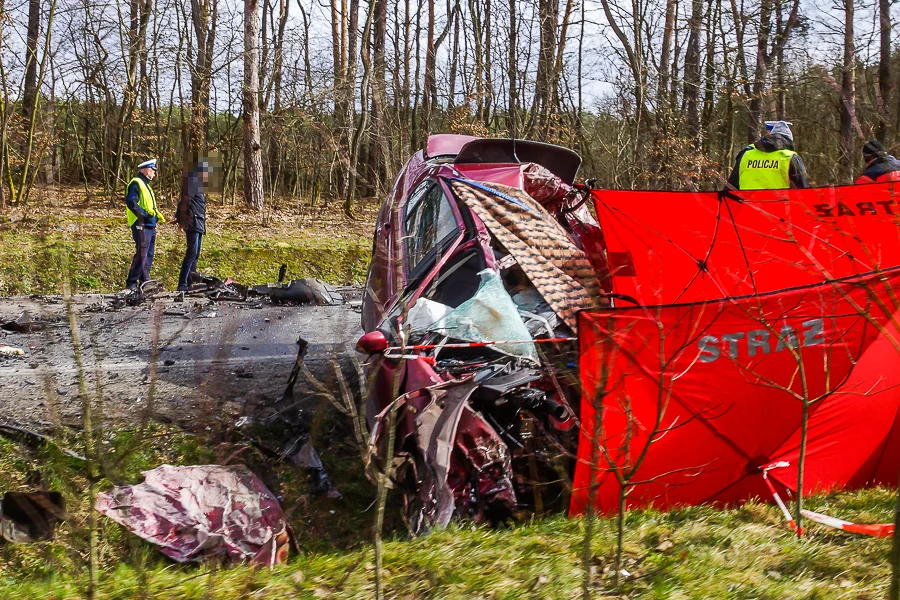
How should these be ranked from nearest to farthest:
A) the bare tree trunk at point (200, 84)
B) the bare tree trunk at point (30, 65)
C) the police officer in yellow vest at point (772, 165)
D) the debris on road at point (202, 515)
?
1. the debris on road at point (202, 515)
2. the police officer in yellow vest at point (772, 165)
3. the bare tree trunk at point (30, 65)
4. the bare tree trunk at point (200, 84)

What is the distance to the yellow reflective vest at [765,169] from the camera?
7.16 metres

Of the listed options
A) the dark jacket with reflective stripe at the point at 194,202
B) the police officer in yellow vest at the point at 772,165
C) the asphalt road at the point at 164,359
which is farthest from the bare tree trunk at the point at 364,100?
the police officer in yellow vest at the point at 772,165

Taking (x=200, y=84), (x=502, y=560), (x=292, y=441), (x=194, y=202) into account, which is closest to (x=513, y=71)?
(x=200, y=84)

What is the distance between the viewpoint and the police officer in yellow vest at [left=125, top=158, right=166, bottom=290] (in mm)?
9327

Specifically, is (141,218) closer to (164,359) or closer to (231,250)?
(231,250)

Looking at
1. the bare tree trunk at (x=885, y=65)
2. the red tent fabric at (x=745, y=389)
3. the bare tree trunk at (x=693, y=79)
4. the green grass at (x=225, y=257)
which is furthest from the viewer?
the bare tree trunk at (x=693, y=79)

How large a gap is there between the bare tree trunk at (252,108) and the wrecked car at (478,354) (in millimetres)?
8717

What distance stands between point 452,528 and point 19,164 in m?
13.3

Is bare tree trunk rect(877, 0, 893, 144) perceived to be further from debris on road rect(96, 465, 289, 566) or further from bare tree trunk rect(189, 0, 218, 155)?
bare tree trunk rect(189, 0, 218, 155)

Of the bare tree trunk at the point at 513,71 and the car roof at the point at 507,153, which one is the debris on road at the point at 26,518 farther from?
the bare tree trunk at the point at 513,71

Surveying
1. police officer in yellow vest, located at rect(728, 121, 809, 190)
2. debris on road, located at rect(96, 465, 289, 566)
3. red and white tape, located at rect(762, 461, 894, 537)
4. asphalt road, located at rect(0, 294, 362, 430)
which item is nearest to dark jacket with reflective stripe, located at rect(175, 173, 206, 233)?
asphalt road, located at rect(0, 294, 362, 430)

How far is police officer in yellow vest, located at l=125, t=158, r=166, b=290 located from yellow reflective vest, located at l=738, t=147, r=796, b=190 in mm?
6903

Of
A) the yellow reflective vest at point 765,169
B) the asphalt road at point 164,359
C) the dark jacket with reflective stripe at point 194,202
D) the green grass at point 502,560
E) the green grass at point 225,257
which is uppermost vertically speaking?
the yellow reflective vest at point 765,169

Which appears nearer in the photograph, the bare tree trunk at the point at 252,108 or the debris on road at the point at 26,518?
the debris on road at the point at 26,518
